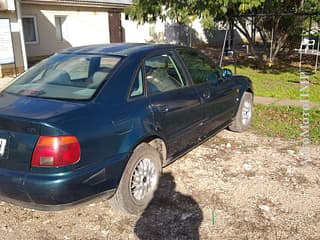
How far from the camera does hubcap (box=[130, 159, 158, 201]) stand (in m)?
3.23

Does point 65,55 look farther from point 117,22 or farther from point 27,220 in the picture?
point 117,22

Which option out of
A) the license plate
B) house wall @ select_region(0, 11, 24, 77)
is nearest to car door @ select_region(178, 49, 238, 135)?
the license plate

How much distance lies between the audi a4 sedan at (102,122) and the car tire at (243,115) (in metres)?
1.14

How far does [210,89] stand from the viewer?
442 cm

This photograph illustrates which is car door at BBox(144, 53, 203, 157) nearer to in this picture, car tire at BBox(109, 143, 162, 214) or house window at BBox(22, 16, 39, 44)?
car tire at BBox(109, 143, 162, 214)

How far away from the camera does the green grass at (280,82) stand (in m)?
8.48

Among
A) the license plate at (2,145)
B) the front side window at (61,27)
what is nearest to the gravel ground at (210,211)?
the license plate at (2,145)

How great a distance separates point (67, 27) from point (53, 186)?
49.8 ft

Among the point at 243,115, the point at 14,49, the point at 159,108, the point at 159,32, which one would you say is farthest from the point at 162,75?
the point at 159,32

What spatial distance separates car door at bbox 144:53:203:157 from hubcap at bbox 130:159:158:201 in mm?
365

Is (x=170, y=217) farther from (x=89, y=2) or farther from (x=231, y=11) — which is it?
(x=89, y=2)

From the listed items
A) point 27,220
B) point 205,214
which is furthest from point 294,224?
point 27,220

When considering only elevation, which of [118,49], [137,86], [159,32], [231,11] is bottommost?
[137,86]

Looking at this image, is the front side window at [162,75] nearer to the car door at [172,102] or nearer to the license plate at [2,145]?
the car door at [172,102]
